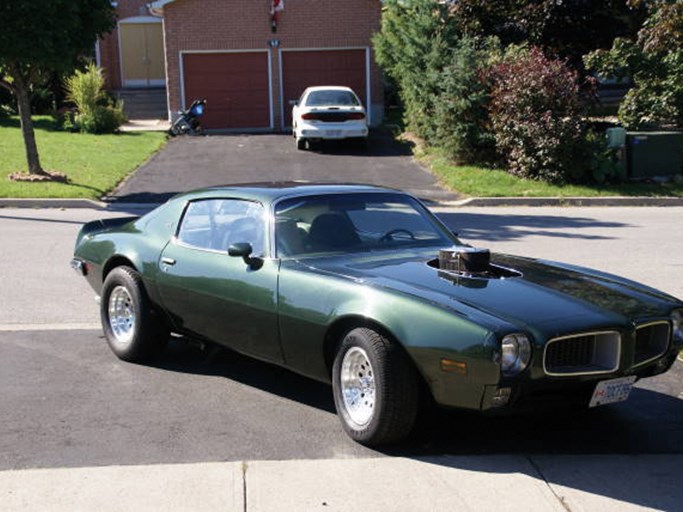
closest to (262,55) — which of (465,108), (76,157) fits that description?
(76,157)

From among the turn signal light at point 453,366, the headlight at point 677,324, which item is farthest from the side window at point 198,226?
the headlight at point 677,324

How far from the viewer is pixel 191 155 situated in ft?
71.6

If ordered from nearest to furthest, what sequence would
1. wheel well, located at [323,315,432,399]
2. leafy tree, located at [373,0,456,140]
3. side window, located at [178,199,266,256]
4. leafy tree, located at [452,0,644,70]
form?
wheel well, located at [323,315,432,399]
side window, located at [178,199,266,256]
leafy tree, located at [373,0,456,140]
leafy tree, located at [452,0,644,70]

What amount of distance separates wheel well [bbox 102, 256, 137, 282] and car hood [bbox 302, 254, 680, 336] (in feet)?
6.06

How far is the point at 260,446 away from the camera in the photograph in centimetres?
443

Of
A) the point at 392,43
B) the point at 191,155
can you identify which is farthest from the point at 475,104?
the point at 191,155

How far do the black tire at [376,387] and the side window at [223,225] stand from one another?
1068 mm

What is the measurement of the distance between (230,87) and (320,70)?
10.0 ft

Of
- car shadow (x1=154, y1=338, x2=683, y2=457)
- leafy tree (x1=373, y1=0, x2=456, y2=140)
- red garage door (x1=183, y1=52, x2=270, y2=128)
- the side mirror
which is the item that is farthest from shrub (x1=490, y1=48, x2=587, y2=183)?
the side mirror

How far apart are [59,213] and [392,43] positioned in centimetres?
1186

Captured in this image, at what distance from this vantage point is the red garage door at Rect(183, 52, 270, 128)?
2716 cm

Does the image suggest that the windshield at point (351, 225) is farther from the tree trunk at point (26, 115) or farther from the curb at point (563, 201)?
the tree trunk at point (26, 115)

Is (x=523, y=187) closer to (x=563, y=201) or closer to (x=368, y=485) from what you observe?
(x=563, y=201)

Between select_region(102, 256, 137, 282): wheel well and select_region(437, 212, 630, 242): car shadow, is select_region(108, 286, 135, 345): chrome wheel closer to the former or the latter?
select_region(102, 256, 137, 282): wheel well
